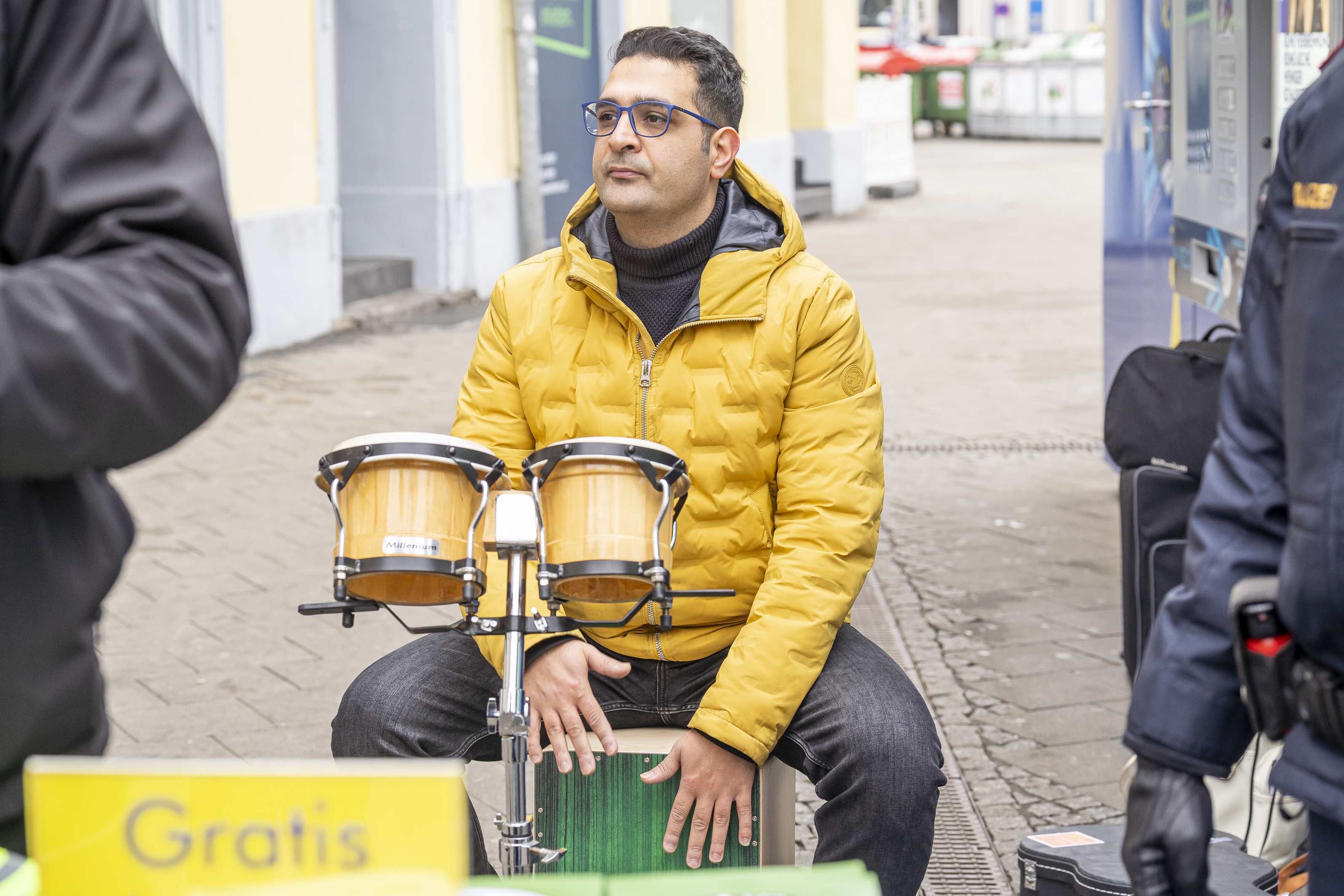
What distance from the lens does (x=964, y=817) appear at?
11.6 ft

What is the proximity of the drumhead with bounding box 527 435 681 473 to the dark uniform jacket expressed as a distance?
2.69ft

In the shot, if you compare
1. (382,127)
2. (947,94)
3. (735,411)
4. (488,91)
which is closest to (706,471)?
(735,411)

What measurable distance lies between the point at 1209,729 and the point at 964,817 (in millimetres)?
1850

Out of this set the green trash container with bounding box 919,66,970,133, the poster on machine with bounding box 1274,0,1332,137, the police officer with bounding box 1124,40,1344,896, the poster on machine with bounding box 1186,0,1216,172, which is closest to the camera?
the police officer with bounding box 1124,40,1344,896

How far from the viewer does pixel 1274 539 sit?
5.71 ft

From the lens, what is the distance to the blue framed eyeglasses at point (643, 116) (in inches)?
108

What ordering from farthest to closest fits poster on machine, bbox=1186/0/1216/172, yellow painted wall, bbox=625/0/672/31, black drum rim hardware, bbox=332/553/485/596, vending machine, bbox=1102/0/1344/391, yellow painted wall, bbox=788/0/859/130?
yellow painted wall, bbox=788/0/859/130 → yellow painted wall, bbox=625/0/672/31 → poster on machine, bbox=1186/0/1216/172 → vending machine, bbox=1102/0/1344/391 → black drum rim hardware, bbox=332/553/485/596

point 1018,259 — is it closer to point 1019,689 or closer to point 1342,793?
point 1019,689

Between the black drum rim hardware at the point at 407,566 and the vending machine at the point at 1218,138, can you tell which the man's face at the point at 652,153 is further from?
the vending machine at the point at 1218,138

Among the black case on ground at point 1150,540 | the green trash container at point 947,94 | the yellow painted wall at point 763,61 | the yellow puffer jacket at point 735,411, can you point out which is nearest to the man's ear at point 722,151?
the yellow puffer jacket at point 735,411

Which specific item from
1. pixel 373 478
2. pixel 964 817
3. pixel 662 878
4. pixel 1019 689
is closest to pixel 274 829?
pixel 662 878

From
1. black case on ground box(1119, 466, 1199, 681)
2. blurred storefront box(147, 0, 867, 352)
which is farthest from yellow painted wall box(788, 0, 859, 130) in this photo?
black case on ground box(1119, 466, 1199, 681)

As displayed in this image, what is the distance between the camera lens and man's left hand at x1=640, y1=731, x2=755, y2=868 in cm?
244

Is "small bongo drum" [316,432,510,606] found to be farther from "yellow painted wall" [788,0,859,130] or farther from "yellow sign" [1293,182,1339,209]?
"yellow painted wall" [788,0,859,130]
